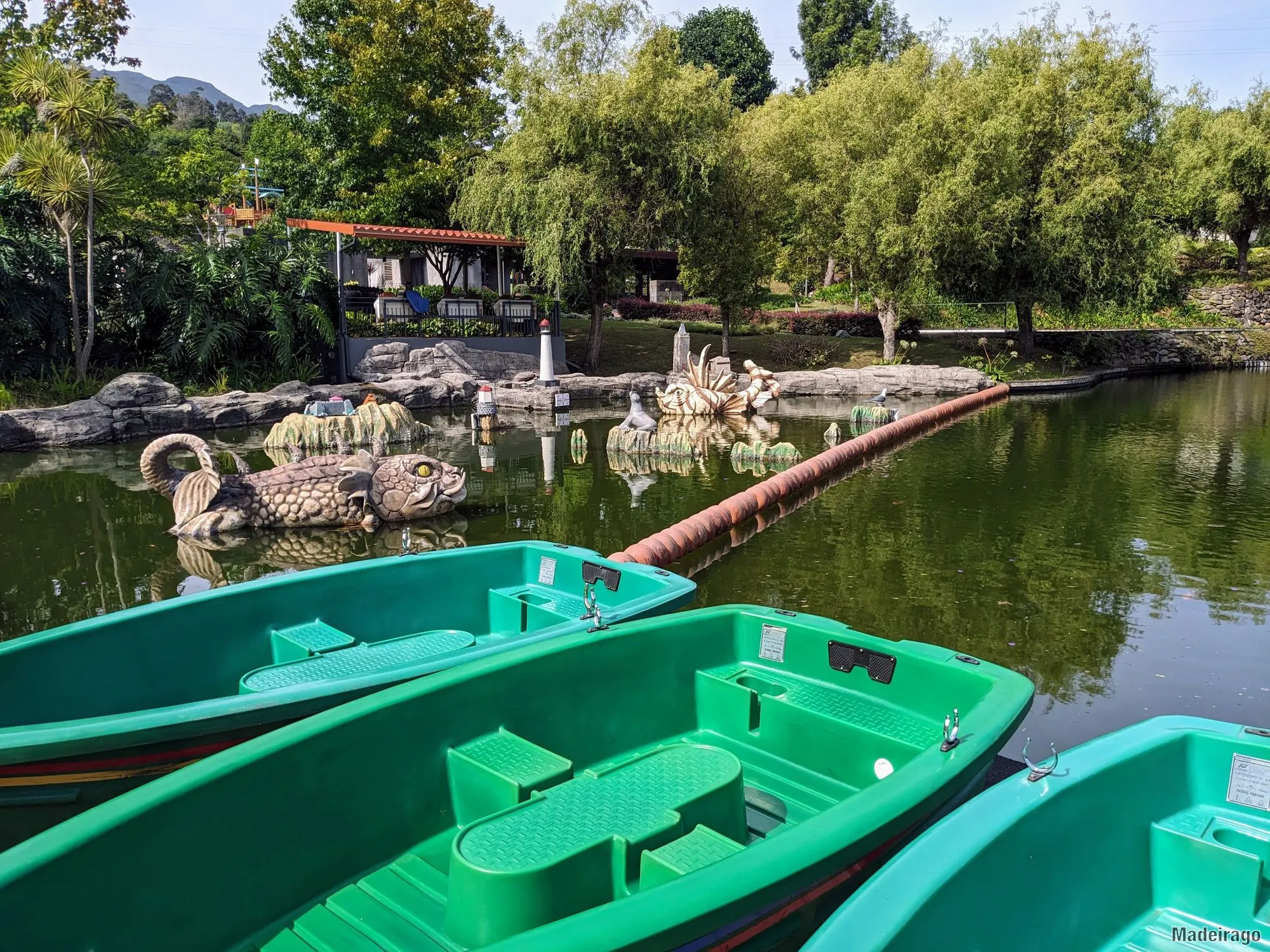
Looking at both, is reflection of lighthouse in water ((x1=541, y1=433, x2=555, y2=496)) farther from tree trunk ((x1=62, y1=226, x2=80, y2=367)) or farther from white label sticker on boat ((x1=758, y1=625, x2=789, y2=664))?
tree trunk ((x1=62, y1=226, x2=80, y2=367))

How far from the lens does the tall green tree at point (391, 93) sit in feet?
81.4

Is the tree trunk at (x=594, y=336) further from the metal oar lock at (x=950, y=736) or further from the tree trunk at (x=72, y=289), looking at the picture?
the metal oar lock at (x=950, y=736)

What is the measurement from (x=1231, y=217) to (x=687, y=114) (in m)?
24.4

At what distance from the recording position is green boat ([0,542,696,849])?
303cm

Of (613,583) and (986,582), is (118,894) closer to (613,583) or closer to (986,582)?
(613,583)

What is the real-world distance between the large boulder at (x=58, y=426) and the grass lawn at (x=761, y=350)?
12066mm

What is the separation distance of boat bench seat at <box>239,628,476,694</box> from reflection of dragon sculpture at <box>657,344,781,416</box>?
41.0 feet

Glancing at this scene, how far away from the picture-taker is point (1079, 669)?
5344 mm

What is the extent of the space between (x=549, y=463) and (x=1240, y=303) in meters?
32.2

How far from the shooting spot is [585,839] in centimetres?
267

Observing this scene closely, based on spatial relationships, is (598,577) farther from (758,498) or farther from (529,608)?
(758,498)

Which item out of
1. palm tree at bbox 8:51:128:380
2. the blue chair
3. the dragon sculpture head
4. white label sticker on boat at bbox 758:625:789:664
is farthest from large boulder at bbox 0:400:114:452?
white label sticker on boat at bbox 758:625:789:664

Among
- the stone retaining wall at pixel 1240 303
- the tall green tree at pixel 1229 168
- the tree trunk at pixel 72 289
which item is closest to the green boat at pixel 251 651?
the tree trunk at pixel 72 289

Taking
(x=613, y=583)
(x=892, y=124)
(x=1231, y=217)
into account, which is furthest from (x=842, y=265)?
(x=613, y=583)
